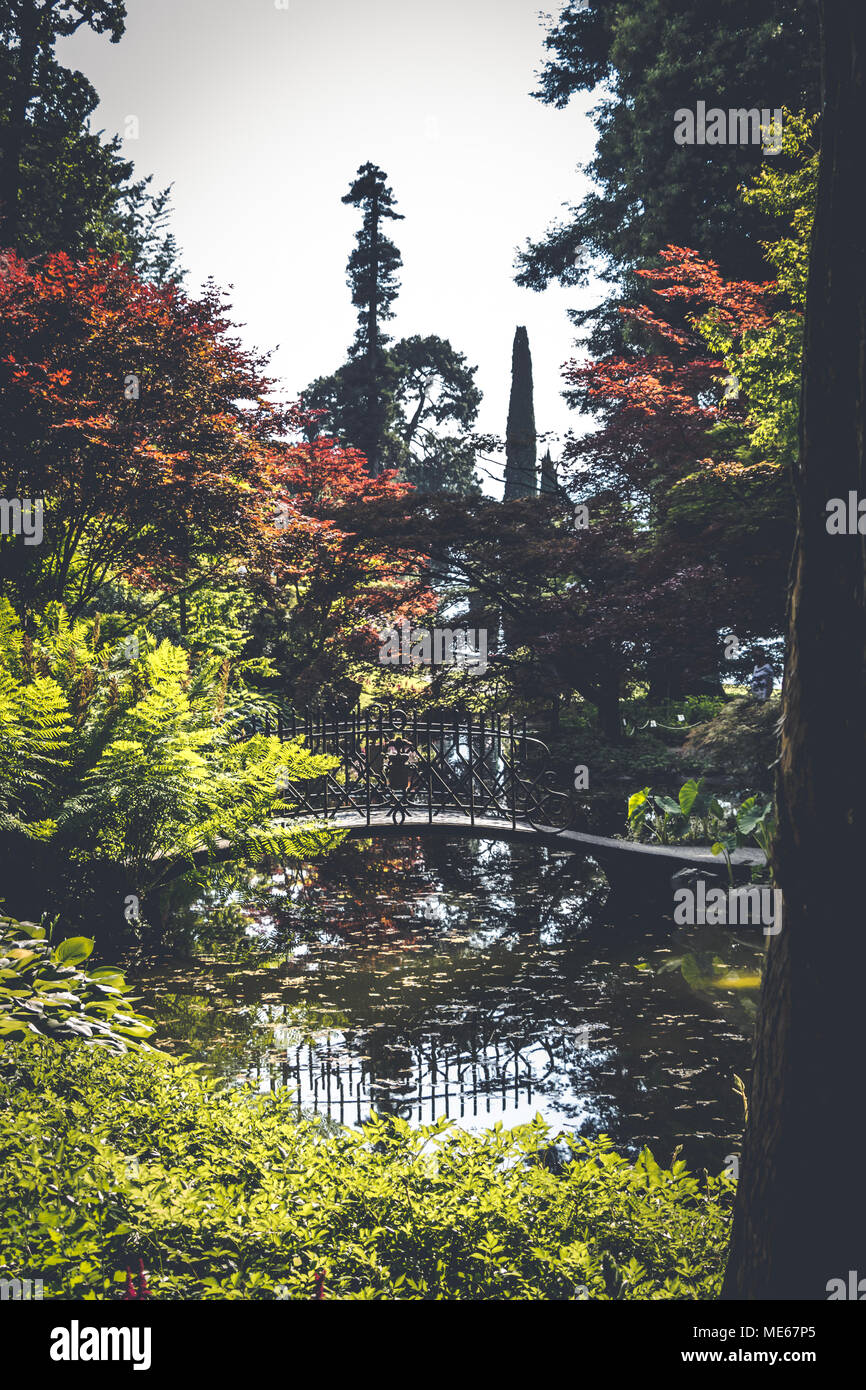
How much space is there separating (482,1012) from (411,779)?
5730mm

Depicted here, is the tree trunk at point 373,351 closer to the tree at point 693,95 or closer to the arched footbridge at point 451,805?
the tree at point 693,95

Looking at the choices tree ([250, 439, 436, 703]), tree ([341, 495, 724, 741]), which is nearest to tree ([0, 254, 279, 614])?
tree ([250, 439, 436, 703])

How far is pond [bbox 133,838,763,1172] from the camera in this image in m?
5.07

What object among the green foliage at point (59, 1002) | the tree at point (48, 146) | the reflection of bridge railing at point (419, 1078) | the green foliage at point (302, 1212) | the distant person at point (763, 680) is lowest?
the reflection of bridge railing at point (419, 1078)

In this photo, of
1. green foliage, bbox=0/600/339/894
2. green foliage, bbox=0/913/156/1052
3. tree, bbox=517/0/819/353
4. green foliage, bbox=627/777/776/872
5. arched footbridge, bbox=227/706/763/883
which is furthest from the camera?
tree, bbox=517/0/819/353

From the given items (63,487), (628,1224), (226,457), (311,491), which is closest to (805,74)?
(311,491)

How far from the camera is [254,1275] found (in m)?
2.34

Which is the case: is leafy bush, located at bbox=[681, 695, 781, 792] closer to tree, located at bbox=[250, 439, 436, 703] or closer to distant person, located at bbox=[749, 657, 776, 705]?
tree, located at bbox=[250, 439, 436, 703]

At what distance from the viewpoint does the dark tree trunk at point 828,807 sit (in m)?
2.31

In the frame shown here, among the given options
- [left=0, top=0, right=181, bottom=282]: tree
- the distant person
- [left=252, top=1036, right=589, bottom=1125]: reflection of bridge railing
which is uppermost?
[left=0, top=0, right=181, bottom=282]: tree

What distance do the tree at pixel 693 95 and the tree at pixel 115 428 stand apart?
10.4 meters

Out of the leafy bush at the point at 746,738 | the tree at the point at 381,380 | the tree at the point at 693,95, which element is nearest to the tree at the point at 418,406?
the tree at the point at 381,380

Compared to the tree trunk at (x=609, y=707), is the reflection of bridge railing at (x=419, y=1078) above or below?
below

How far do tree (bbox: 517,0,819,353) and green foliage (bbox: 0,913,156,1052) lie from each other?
54.6 ft
